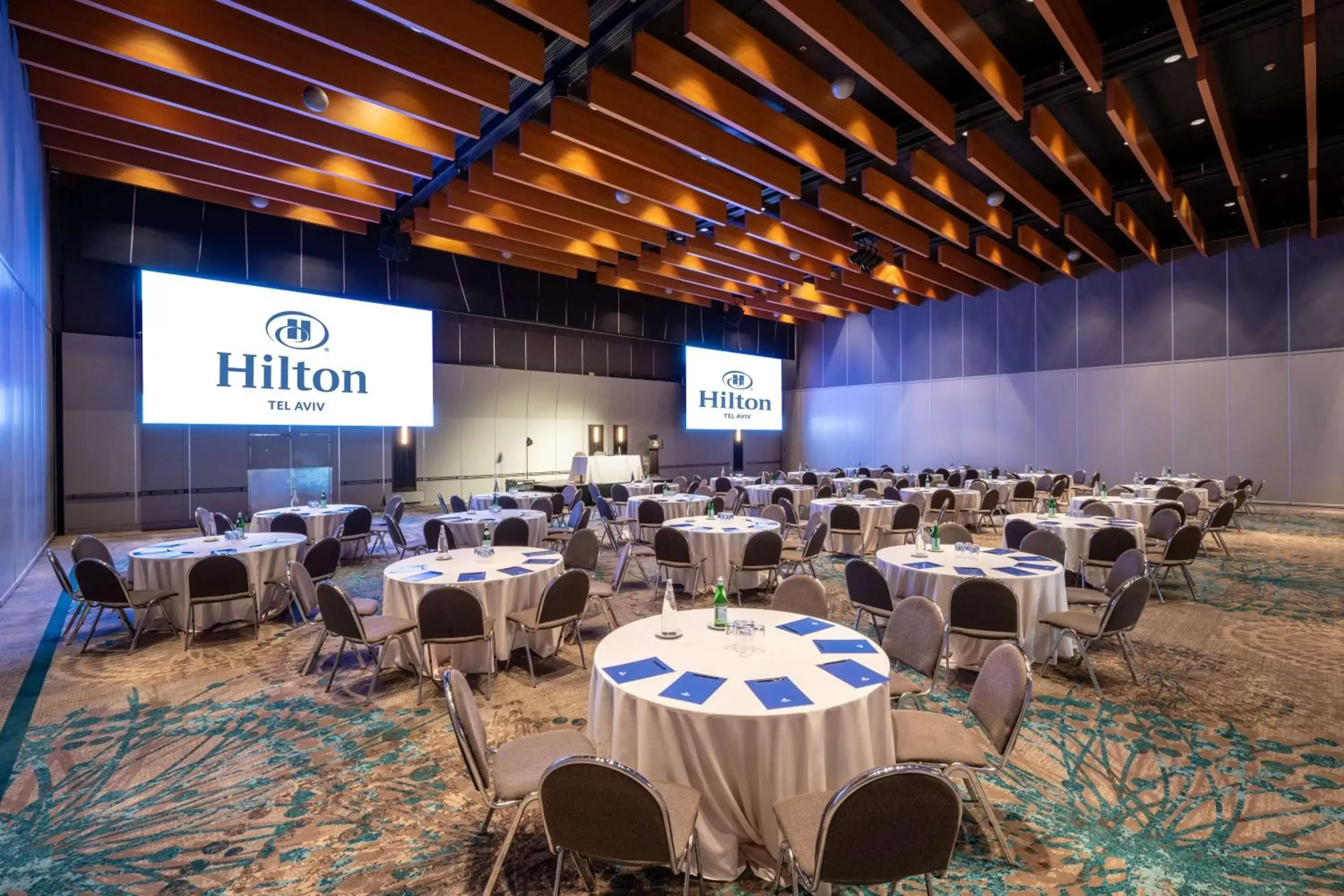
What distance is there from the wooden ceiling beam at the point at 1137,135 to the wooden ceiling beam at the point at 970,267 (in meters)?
4.25

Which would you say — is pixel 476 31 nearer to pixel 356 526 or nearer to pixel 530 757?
pixel 530 757

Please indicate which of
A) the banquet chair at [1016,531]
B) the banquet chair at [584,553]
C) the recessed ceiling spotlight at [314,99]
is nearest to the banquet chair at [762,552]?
the banquet chair at [584,553]

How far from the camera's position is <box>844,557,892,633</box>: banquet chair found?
4609mm

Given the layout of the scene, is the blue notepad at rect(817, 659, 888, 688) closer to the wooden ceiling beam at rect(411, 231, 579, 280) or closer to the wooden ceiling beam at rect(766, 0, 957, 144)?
the wooden ceiling beam at rect(766, 0, 957, 144)

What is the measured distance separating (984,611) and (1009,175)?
25.1 feet

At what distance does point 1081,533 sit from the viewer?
713cm

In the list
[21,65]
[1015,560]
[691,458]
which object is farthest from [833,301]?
[21,65]

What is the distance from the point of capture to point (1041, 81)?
725cm

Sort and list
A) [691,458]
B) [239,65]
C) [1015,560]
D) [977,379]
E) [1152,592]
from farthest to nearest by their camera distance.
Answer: [691,458]
[977,379]
[1152,592]
[239,65]
[1015,560]

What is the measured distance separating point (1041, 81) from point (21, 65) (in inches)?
433

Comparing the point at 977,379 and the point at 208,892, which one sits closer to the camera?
the point at 208,892

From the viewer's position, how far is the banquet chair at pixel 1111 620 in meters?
4.35

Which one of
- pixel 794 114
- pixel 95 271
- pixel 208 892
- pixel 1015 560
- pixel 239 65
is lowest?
pixel 208 892

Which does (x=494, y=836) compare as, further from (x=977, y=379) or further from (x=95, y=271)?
(x=977, y=379)
